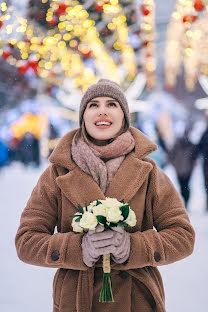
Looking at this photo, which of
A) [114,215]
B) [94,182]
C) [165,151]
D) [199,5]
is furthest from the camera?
[165,151]

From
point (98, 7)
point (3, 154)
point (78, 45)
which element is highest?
point (98, 7)

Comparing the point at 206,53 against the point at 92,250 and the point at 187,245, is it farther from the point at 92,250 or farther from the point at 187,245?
the point at 92,250

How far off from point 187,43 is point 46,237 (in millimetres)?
1950

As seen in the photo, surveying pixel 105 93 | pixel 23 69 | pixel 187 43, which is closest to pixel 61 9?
pixel 23 69

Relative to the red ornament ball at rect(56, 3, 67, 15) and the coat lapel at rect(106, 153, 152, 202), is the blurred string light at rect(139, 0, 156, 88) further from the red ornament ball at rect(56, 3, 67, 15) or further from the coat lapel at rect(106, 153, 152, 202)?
the coat lapel at rect(106, 153, 152, 202)

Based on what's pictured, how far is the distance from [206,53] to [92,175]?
174cm

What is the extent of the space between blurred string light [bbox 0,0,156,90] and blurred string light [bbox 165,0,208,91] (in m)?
0.14

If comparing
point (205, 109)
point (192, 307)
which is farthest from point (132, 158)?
point (205, 109)

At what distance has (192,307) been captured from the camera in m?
2.07

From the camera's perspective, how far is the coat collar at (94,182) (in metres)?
1.18

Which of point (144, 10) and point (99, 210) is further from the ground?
point (144, 10)

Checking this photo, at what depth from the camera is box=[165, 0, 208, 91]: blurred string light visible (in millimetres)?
2416

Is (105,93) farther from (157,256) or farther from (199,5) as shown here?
(199,5)

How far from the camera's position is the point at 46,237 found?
1.14 m
